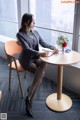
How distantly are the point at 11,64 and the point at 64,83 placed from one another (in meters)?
0.87

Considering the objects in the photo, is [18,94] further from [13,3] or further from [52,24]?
[13,3]

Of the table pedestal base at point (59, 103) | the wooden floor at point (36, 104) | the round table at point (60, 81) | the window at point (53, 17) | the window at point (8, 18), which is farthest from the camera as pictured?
the window at point (8, 18)

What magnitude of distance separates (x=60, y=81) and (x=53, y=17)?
1.29 meters

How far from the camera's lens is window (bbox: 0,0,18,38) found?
3.85 metres

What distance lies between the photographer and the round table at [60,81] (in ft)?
6.79

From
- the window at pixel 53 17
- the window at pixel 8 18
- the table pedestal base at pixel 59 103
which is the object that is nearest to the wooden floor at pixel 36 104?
the table pedestal base at pixel 59 103

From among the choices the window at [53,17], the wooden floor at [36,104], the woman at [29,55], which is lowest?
the wooden floor at [36,104]

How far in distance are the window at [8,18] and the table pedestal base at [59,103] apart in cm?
202

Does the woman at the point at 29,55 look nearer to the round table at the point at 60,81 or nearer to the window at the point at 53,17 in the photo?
the round table at the point at 60,81

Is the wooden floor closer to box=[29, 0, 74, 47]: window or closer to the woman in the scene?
the woman

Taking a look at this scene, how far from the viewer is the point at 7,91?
2.78 meters

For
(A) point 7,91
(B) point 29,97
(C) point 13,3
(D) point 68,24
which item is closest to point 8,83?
(A) point 7,91

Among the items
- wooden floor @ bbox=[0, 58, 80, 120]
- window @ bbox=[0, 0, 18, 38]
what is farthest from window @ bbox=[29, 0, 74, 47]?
wooden floor @ bbox=[0, 58, 80, 120]

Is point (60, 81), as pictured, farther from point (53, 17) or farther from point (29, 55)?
point (53, 17)
